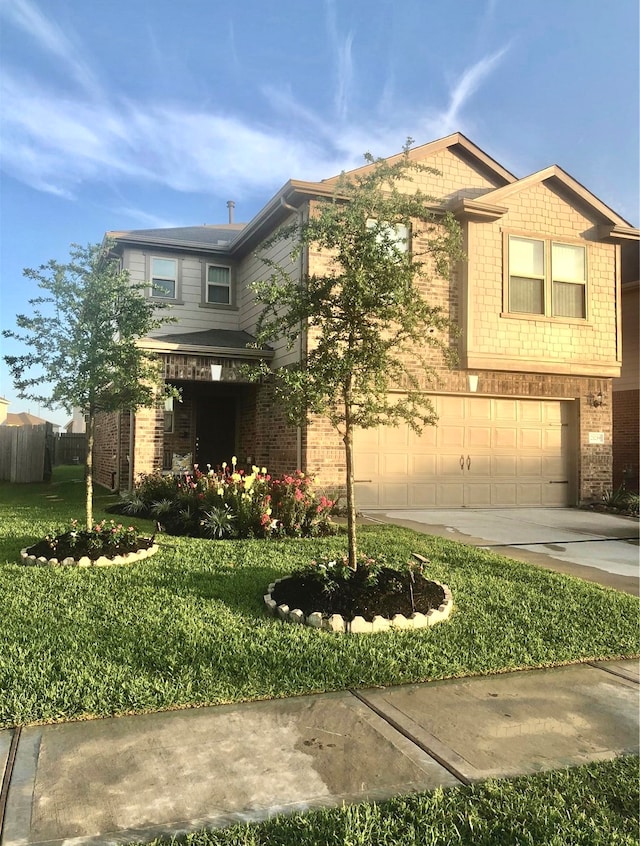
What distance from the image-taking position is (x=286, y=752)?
9.65 ft

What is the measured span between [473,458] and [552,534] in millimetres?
3237

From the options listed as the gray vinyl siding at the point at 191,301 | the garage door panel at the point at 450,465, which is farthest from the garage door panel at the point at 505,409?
the gray vinyl siding at the point at 191,301

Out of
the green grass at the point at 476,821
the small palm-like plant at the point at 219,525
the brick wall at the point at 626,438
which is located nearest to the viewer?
the green grass at the point at 476,821

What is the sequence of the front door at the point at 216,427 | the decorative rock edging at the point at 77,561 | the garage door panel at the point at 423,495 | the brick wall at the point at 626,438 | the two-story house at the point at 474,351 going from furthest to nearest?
the brick wall at the point at 626,438 → the front door at the point at 216,427 → the garage door panel at the point at 423,495 → the two-story house at the point at 474,351 → the decorative rock edging at the point at 77,561

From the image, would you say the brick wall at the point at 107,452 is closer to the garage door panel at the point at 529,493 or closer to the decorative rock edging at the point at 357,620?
the garage door panel at the point at 529,493

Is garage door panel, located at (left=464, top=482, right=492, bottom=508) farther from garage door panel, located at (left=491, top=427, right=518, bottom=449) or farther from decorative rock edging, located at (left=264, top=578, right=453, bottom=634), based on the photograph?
decorative rock edging, located at (left=264, top=578, right=453, bottom=634)

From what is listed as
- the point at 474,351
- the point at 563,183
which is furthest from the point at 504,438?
the point at 563,183

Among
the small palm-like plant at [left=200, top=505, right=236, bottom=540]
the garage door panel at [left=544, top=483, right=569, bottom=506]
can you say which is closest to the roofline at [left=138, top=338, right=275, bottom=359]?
the small palm-like plant at [left=200, top=505, right=236, bottom=540]

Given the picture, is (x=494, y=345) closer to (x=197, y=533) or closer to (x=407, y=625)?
(x=197, y=533)

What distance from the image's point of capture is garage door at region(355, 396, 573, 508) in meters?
11.9

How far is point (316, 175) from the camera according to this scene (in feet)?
36.7

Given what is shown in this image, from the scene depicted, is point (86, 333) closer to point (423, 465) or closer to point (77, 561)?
point (77, 561)

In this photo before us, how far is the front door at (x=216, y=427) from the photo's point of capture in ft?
48.1

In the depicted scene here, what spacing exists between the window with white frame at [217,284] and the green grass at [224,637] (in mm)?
8681
